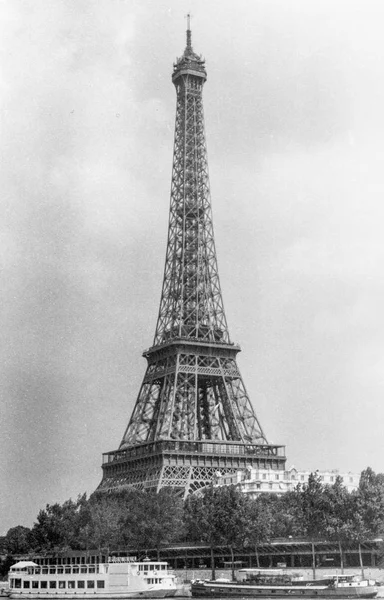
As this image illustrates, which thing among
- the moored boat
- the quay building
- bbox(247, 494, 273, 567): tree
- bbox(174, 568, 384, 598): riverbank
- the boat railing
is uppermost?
the quay building

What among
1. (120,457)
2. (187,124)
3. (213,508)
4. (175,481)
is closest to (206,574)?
(213,508)

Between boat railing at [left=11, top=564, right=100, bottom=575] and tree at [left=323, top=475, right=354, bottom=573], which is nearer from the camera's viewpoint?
boat railing at [left=11, top=564, right=100, bottom=575]

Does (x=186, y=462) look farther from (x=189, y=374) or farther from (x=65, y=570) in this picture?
(x=65, y=570)

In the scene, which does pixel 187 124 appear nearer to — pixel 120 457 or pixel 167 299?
pixel 167 299

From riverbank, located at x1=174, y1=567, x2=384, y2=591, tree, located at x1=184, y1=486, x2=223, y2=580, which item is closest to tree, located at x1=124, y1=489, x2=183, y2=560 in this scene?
tree, located at x1=184, y1=486, x2=223, y2=580

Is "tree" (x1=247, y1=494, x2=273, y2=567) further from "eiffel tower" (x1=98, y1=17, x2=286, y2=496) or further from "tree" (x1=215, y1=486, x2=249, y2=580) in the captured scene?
"eiffel tower" (x1=98, y1=17, x2=286, y2=496)

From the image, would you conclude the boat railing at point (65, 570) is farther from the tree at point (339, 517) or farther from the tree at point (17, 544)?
the tree at point (17, 544)

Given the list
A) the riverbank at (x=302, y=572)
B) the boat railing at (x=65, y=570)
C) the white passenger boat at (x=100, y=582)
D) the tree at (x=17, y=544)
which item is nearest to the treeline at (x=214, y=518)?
the riverbank at (x=302, y=572)
